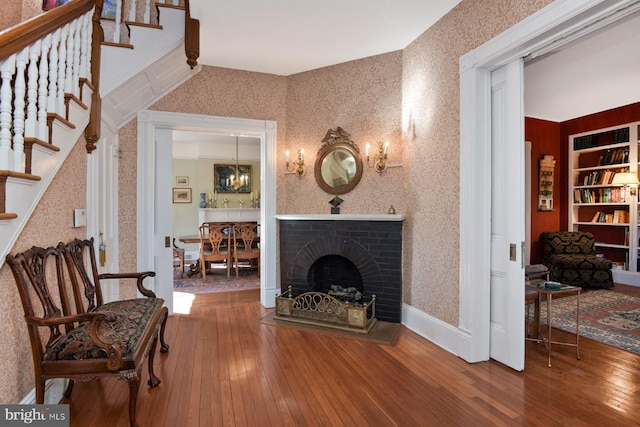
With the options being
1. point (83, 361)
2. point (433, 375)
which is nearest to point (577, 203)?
point (433, 375)

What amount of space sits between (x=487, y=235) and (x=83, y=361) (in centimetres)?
278

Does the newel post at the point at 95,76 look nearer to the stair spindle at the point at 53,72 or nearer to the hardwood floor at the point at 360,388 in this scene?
the stair spindle at the point at 53,72

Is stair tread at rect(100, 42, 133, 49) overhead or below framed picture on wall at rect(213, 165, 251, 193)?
overhead

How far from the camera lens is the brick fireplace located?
134 inches

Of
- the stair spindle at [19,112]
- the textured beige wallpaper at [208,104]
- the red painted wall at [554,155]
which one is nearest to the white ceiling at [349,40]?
the textured beige wallpaper at [208,104]

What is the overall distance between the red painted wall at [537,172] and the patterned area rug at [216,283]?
504 centimetres

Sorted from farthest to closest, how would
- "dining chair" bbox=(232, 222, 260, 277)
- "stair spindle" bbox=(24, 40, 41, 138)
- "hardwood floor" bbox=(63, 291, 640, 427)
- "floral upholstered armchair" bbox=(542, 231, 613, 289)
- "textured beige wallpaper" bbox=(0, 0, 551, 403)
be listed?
1. "dining chair" bbox=(232, 222, 260, 277)
2. "floral upholstered armchair" bbox=(542, 231, 613, 289)
3. "textured beige wallpaper" bbox=(0, 0, 551, 403)
4. "hardwood floor" bbox=(63, 291, 640, 427)
5. "stair spindle" bbox=(24, 40, 41, 138)

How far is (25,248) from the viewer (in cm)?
183

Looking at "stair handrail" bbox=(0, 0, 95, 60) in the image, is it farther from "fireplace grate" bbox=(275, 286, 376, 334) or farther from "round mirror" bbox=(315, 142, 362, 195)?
"fireplace grate" bbox=(275, 286, 376, 334)

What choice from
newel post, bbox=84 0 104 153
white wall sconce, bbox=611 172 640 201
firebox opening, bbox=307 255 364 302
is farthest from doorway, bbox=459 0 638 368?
white wall sconce, bbox=611 172 640 201

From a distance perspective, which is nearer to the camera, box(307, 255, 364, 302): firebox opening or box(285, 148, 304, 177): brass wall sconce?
box(307, 255, 364, 302): firebox opening

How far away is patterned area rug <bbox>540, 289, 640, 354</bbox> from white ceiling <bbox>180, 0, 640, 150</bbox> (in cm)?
262

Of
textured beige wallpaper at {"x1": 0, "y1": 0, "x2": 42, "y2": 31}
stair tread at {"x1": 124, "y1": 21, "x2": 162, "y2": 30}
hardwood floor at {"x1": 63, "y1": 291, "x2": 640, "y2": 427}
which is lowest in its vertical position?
hardwood floor at {"x1": 63, "y1": 291, "x2": 640, "y2": 427}

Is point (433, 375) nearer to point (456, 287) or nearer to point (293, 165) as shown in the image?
point (456, 287)
